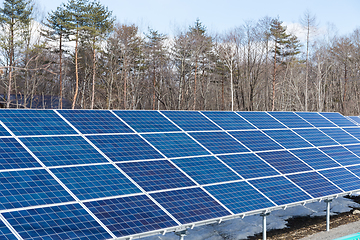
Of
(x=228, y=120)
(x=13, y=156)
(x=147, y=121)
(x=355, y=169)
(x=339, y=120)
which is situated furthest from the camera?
(x=339, y=120)

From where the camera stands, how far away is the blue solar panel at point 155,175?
34.0 feet

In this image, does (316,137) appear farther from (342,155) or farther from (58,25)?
(58,25)

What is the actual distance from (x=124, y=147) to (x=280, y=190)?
576 cm

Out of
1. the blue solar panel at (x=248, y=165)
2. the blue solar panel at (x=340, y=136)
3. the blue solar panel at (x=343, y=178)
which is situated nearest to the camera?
the blue solar panel at (x=248, y=165)

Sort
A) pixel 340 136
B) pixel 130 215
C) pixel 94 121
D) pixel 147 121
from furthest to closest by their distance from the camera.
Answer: pixel 340 136 < pixel 147 121 < pixel 94 121 < pixel 130 215

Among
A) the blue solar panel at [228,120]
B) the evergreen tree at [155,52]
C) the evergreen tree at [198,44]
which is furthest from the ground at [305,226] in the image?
the evergreen tree at [155,52]

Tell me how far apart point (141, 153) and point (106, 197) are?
2.85m

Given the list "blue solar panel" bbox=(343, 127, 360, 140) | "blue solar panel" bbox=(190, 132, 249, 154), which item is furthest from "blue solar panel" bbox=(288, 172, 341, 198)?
"blue solar panel" bbox=(343, 127, 360, 140)

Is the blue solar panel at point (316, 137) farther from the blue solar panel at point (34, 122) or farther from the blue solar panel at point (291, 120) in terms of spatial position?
the blue solar panel at point (34, 122)

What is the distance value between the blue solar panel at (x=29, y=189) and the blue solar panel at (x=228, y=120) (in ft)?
28.9

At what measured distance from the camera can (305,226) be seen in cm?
1597

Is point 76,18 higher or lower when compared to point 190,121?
higher

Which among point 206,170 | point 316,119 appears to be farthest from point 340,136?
point 206,170

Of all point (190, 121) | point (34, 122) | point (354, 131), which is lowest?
point (354, 131)
